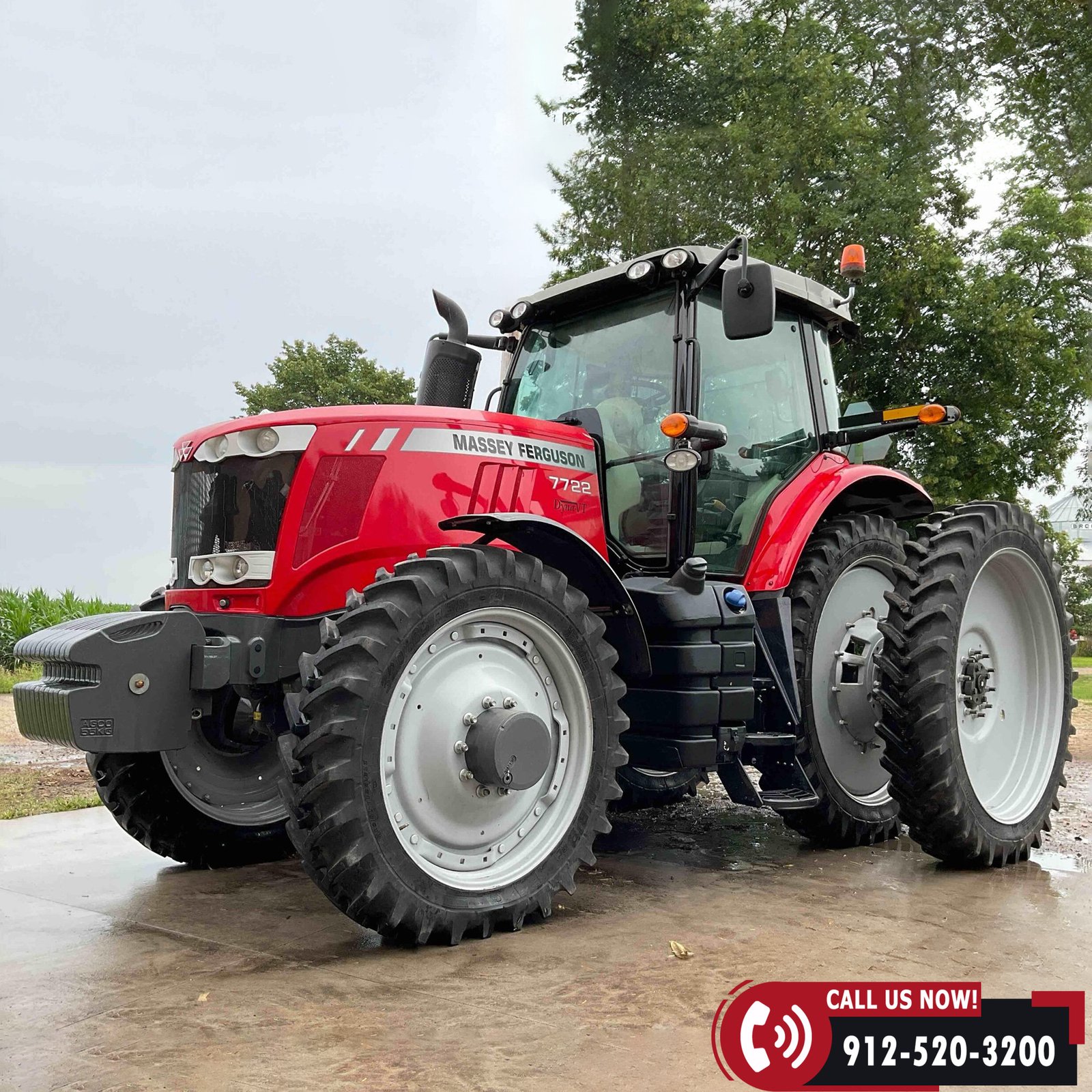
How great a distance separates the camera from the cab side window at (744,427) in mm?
4824

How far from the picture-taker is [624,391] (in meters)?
4.90

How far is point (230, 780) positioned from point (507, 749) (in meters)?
1.66

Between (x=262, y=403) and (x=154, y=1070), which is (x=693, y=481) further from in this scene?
(x=262, y=403)

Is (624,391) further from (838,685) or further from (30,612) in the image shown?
(30,612)

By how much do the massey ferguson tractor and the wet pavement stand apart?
9.6 inches

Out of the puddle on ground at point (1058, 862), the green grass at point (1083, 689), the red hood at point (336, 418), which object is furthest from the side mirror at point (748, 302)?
the green grass at point (1083, 689)

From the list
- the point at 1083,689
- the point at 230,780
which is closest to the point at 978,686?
the point at 230,780

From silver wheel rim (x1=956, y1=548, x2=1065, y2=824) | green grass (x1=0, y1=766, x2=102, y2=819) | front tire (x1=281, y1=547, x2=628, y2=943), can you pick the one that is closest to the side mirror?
front tire (x1=281, y1=547, x2=628, y2=943)

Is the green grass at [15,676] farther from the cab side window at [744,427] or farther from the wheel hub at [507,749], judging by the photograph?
the wheel hub at [507,749]

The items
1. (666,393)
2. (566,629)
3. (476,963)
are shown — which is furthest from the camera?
(666,393)

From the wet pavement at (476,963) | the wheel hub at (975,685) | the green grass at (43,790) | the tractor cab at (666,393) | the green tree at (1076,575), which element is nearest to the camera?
the wet pavement at (476,963)

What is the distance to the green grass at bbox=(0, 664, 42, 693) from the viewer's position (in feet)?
43.4

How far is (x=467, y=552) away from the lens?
360cm

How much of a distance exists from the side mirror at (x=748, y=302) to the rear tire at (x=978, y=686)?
1389mm
